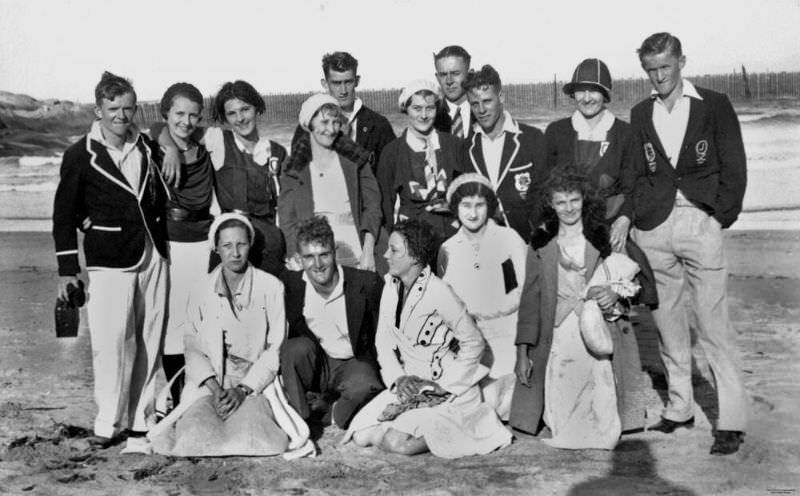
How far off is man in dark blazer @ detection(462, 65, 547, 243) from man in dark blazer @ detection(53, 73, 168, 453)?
6.85 feet

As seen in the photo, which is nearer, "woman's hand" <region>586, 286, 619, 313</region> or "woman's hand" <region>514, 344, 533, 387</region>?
"woman's hand" <region>586, 286, 619, 313</region>

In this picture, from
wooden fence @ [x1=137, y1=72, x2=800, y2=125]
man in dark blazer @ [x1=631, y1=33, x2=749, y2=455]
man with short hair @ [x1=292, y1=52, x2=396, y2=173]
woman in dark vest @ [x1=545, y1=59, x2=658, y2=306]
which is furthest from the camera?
wooden fence @ [x1=137, y1=72, x2=800, y2=125]

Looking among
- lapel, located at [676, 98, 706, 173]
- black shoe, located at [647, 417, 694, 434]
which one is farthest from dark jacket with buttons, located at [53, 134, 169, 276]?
black shoe, located at [647, 417, 694, 434]

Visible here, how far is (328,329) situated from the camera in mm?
5547

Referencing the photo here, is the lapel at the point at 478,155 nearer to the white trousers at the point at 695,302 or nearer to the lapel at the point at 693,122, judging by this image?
the white trousers at the point at 695,302

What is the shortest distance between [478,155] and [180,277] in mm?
2063

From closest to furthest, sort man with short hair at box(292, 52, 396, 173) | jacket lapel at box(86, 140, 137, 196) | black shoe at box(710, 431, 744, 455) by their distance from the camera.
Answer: black shoe at box(710, 431, 744, 455), jacket lapel at box(86, 140, 137, 196), man with short hair at box(292, 52, 396, 173)

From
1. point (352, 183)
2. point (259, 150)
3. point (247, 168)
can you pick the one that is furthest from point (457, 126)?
point (247, 168)

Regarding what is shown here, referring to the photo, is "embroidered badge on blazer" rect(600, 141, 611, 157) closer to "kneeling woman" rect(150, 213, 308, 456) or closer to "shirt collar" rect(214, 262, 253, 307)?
"kneeling woman" rect(150, 213, 308, 456)

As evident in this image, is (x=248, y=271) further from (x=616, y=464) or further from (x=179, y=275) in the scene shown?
(x=616, y=464)

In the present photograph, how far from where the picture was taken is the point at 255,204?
5.87 m

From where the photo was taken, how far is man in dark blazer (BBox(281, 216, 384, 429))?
534 centimetres

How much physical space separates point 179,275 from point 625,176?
2.77 m

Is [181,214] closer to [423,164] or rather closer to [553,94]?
[423,164]
